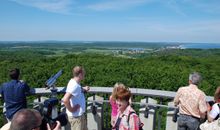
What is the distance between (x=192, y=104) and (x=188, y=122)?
1.02 ft

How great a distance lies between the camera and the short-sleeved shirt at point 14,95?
4.98 m

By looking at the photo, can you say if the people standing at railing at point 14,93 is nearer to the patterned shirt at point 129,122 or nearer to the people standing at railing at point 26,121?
the patterned shirt at point 129,122

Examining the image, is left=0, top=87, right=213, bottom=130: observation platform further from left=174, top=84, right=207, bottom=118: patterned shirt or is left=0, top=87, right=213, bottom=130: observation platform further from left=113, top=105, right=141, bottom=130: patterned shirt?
left=113, top=105, right=141, bottom=130: patterned shirt

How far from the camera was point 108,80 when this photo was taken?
1152cm

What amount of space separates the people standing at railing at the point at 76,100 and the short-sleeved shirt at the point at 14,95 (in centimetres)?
76

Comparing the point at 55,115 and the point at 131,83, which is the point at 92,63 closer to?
the point at 131,83

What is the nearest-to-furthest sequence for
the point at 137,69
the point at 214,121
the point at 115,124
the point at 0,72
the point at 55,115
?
1. the point at 55,115
2. the point at 115,124
3. the point at 214,121
4. the point at 137,69
5. the point at 0,72

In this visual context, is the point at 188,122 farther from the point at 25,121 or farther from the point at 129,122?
the point at 25,121

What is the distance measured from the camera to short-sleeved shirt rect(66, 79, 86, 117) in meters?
4.77

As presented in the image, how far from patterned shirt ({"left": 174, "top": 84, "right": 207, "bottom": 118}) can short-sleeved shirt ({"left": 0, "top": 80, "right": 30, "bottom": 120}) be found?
100 inches

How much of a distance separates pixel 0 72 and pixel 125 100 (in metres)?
14.1

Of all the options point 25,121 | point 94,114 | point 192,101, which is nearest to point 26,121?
point 25,121

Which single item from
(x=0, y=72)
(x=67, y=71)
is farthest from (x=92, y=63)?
(x=0, y=72)

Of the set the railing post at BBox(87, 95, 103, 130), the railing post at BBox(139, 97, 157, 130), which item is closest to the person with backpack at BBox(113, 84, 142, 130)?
the railing post at BBox(139, 97, 157, 130)
